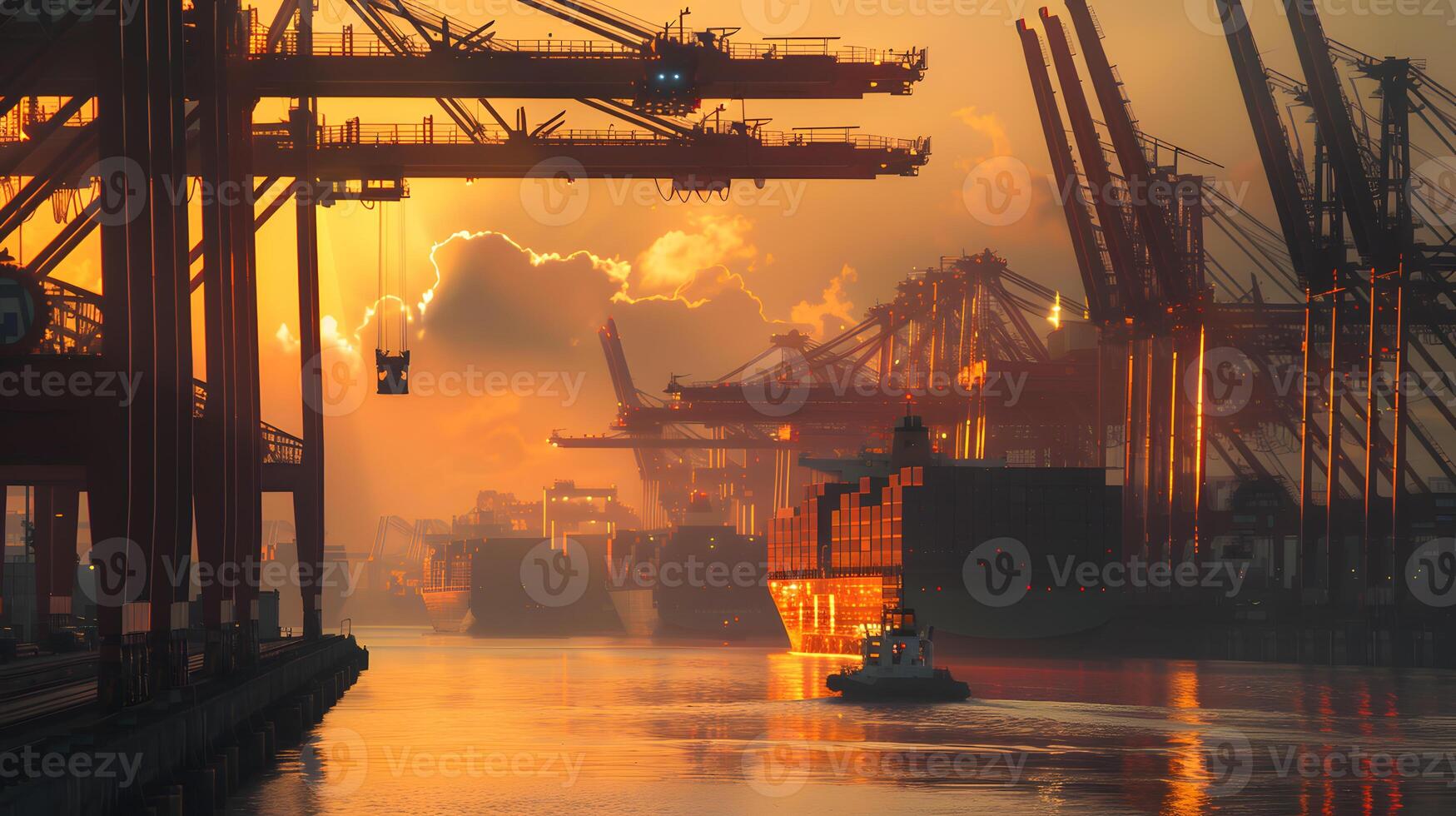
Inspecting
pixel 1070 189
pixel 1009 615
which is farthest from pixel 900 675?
pixel 1070 189

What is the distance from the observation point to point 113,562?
92.7ft

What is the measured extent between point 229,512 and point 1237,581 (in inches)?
3194

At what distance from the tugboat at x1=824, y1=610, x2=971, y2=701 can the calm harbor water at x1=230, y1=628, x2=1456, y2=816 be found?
121cm

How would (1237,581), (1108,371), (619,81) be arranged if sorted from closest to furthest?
(619,81) < (1237,581) < (1108,371)

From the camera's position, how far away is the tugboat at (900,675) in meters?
65.6

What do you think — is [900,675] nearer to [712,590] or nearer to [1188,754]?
[1188,754]

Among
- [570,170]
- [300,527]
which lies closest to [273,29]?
[570,170]

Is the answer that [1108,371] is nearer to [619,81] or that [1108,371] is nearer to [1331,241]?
[1331,241]

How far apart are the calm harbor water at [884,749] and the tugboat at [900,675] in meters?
1.21

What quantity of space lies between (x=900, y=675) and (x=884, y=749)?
62.6 feet

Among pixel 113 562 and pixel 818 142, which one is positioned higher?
pixel 818 142

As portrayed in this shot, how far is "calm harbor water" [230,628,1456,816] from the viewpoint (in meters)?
35.9

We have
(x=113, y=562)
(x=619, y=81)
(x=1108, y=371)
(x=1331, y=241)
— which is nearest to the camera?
(x=113, y=562)

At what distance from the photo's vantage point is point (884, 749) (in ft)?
155
